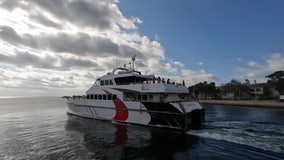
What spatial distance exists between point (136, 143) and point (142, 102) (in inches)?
229

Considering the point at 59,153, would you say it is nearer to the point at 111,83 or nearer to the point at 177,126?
the point at 177,126

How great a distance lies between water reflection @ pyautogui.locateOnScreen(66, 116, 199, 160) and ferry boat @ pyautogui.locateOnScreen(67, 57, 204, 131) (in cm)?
129

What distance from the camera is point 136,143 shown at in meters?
15.0

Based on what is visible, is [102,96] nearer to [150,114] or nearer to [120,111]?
[120,111]

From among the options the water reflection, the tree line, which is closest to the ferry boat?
the water reflection

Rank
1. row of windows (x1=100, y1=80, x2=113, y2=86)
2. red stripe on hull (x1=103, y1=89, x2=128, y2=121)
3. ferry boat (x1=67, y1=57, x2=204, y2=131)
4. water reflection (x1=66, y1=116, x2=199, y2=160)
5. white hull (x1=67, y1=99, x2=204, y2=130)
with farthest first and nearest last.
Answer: row of windows (x1=100, y1=80, x2=113, y2=86), red stripe on hull (x1=103, y1=89, x2=128, y2=121), ferry boat (x1=67, y1=57, x2=204, y2=131), white hull (x1=67, y1=99, x2=204, y2=130), water reflection (x1=66, y1=116, x2=199, y2=160)

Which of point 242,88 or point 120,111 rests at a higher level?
point 242,88

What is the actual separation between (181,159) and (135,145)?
3879 mm

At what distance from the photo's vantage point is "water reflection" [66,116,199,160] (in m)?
12.5

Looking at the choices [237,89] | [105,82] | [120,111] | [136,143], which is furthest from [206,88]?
[136,143]

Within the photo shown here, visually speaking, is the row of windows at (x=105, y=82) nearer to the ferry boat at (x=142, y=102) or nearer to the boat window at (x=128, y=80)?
the ferry boat at (x=142, y=102)

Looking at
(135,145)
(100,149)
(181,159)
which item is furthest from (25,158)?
(181,159)

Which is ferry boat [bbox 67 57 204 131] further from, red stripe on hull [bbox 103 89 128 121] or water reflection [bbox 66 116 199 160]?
water reflection [bbox 66 116 199 160]

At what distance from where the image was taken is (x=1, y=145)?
15.3 meters
